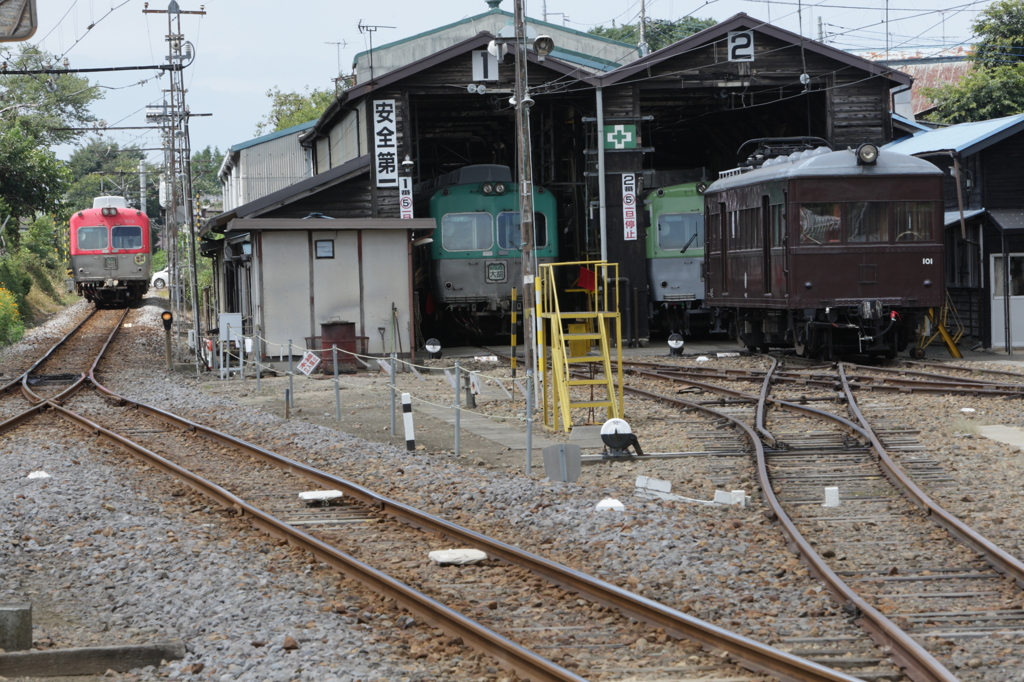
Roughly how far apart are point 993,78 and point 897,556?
3888 cm

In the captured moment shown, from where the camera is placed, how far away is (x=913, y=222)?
19672 millimetres

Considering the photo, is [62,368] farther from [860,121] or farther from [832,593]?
[832,593]

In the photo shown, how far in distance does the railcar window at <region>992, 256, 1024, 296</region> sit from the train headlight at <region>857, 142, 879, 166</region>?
461 cm

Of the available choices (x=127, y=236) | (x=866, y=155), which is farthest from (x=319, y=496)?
(x=127, y=236)

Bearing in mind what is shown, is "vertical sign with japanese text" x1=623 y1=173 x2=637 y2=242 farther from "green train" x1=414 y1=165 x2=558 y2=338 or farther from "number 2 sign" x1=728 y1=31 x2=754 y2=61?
"number 2 sign" x1=728 y1=31 x2=754 y2=61

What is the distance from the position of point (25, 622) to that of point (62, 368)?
20.7 m

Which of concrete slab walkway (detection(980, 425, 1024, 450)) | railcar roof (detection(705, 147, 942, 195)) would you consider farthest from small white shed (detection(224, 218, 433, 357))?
concrete slab walkway (detection(980, 425, 1024, 450))

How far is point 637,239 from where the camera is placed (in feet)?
89.5

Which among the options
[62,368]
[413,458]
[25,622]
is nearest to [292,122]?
[62,368]

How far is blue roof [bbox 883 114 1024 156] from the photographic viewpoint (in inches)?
886

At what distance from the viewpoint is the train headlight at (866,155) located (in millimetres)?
19344

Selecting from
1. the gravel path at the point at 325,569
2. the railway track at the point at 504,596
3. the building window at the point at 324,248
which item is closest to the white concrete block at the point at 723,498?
the gravel path at the point at 325,569

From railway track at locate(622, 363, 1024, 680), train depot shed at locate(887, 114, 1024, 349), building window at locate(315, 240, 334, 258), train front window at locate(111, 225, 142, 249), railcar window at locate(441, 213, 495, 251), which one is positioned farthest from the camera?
train front window at locate(111, 225, 142, 249)

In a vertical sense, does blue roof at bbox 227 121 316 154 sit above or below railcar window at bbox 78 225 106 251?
above
